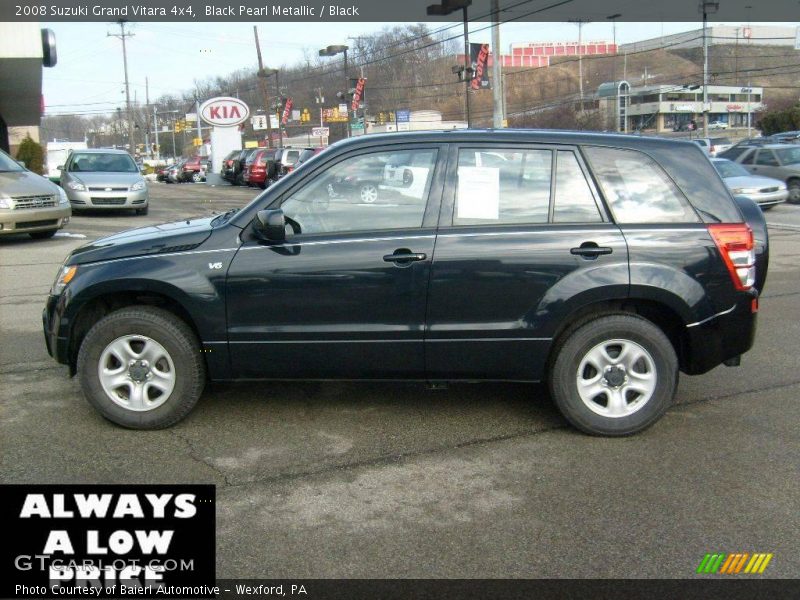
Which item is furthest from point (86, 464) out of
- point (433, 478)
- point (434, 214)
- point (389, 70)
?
point (389, 70)

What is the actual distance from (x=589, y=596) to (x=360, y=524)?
1.10m

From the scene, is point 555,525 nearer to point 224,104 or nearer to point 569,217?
point 569,217

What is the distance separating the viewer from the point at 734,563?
3.43 metres

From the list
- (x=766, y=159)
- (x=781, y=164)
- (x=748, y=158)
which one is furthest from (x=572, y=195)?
(x=748, y=158)

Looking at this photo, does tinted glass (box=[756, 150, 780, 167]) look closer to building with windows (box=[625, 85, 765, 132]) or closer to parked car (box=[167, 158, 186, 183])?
parked car (box=[167, 158, 186, 183])

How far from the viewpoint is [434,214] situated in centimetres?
484

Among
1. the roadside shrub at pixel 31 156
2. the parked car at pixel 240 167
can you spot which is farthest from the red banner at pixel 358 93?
the roadside shrub at pixel 31 156

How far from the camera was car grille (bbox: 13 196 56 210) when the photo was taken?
1346 cm

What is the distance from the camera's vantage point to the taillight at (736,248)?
4812 millimetres

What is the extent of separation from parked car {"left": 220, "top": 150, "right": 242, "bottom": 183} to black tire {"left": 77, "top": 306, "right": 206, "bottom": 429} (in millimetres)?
34754

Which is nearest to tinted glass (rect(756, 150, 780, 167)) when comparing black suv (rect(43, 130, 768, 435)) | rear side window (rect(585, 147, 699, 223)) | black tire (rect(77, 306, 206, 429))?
black suv (rect(43, 130, 768, 435))

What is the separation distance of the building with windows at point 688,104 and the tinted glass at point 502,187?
6439 centimetres

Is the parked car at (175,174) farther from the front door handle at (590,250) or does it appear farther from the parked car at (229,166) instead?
the front door handle at (590,250)

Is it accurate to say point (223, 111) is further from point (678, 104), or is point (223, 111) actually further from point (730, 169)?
point (678, 104)
